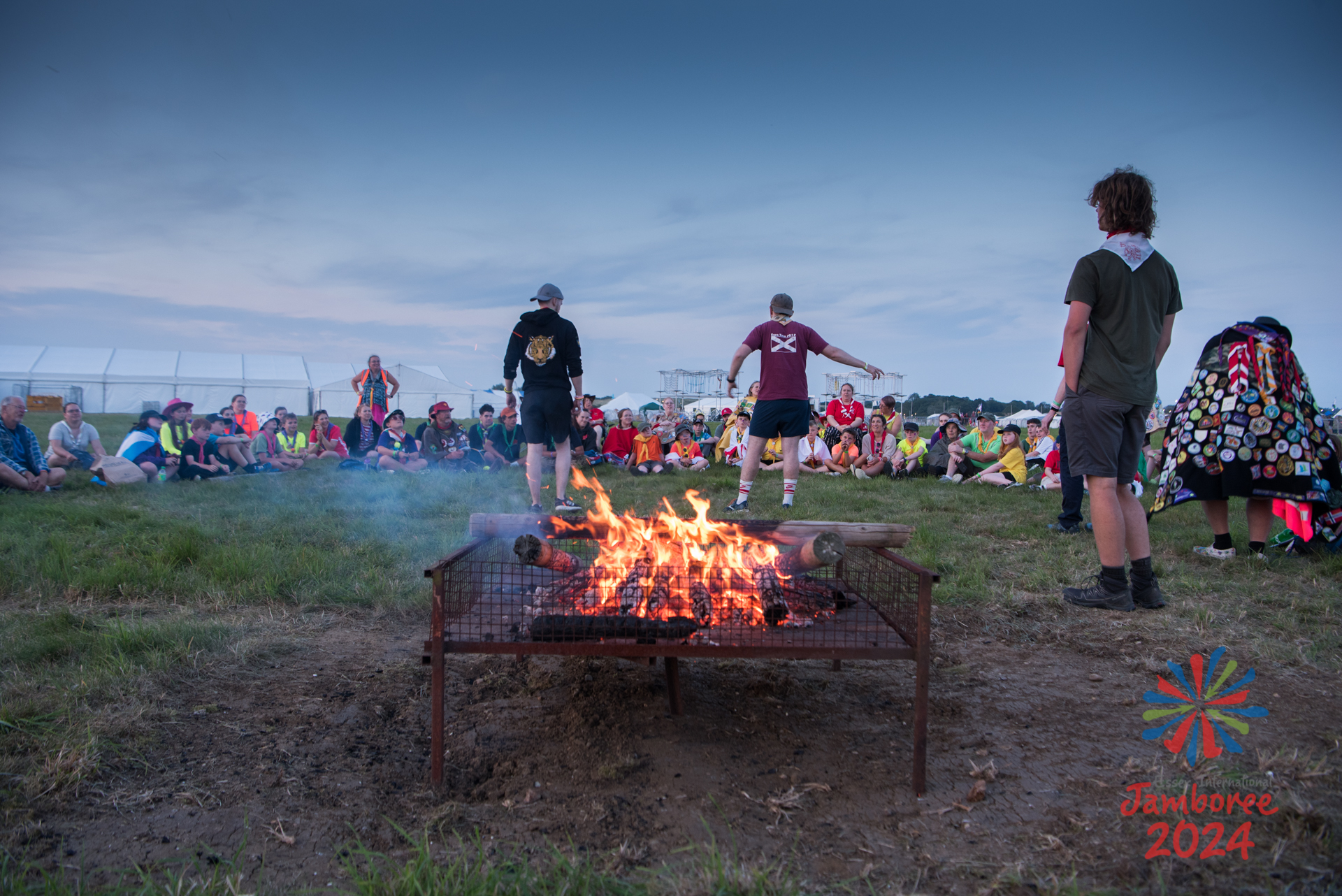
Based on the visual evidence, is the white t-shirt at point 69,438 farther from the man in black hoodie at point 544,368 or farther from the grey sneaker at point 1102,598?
the grey sneaker at point 1102,598

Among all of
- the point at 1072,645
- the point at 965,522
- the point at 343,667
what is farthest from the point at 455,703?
the point at 965,522

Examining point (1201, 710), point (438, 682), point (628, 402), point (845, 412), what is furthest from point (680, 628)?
point (628, 402)

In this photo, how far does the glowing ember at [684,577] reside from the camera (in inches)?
110

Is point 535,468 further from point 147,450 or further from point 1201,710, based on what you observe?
point 147,450

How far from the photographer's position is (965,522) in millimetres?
7426

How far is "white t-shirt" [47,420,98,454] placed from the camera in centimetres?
1024

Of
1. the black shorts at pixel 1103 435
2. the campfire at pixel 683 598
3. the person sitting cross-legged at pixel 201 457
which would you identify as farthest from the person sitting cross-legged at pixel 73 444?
the black shorts at pixel 1103 435

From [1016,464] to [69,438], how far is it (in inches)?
533

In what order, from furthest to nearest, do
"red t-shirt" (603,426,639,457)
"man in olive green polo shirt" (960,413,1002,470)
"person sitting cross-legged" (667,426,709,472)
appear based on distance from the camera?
"red t-shirt" (603,426,639,457) → "person sitting cross-legged" (667,426,709,472) → "man in olive green polo shirt" (960,413,1002,470)

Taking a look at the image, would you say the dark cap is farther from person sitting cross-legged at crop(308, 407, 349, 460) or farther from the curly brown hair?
person sitting cross-legged at crop(308, 407, 349, 460)

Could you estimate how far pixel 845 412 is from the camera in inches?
574

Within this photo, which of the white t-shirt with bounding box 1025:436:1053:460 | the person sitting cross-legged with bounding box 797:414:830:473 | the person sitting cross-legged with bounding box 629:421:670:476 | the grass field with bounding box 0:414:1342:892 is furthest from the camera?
the person sitting cross-legged with bounding box 629:421:670:476

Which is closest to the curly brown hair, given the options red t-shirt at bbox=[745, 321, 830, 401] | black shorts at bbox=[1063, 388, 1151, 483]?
black shorts at bbox=[1063, 388, 1151, 483]

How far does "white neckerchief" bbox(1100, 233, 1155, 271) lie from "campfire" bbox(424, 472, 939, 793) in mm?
1982
